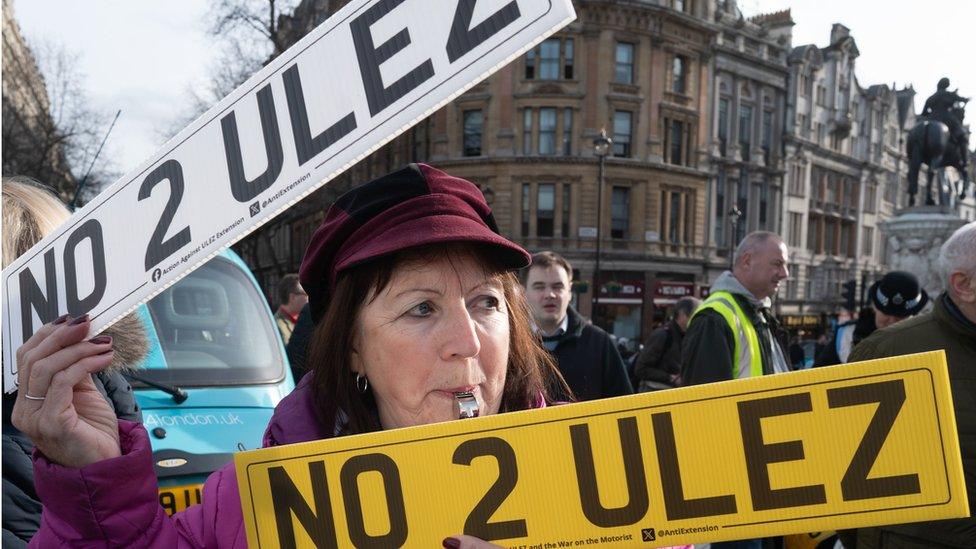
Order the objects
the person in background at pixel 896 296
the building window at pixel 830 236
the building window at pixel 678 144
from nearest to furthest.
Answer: the person in background at pixel 896 296, the building window at pixel 678 144, the building window at pixel 830 236

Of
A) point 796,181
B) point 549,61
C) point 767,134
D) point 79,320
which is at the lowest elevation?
→ point 79,320

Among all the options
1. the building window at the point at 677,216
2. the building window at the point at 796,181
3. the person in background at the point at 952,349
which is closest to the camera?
the person in background at the point at 952,349

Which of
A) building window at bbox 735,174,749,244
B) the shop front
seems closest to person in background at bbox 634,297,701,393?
the shop front

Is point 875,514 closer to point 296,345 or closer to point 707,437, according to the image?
point 707,437

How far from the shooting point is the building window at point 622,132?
35375mm

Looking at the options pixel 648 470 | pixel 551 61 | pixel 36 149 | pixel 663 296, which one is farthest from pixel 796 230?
pixel 648 470

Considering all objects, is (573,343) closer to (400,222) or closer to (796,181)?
(400,222)

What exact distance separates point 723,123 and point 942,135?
88.1ft

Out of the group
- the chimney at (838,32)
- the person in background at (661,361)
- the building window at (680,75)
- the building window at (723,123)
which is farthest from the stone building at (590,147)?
the person in background at (661,361)

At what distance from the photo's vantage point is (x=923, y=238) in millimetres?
13727

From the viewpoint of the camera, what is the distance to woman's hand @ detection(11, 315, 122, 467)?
4.05 feet

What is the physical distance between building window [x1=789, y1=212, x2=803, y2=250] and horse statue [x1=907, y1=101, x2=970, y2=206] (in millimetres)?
32184

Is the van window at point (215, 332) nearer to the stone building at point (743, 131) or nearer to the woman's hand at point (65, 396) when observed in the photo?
the woman's hand at point (65, 396)

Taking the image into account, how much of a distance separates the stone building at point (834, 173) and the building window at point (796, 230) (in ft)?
0.21
